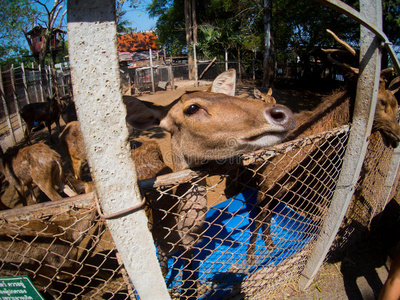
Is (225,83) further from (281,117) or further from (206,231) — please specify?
(206,231)

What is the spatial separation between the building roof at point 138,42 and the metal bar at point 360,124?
45863mm

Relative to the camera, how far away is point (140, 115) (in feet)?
7.55

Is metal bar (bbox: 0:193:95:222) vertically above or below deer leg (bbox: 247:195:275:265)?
above

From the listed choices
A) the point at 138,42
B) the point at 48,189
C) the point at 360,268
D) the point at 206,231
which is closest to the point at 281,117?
the point at 206,231

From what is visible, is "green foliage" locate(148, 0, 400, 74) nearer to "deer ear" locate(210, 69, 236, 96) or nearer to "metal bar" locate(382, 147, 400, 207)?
"metal bar" locate(382, 147, 400, 207)

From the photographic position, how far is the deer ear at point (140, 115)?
84.4 inches

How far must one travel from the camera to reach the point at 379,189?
352cm

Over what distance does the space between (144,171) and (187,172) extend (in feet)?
8.01

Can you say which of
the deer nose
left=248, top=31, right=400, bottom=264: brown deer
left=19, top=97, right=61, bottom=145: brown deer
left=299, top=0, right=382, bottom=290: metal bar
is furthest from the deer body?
left=19, top=97, right=61, bottom=145: brown deer

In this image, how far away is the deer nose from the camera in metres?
1.65

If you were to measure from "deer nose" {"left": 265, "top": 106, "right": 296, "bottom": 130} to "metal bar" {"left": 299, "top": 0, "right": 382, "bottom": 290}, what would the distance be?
0.57m

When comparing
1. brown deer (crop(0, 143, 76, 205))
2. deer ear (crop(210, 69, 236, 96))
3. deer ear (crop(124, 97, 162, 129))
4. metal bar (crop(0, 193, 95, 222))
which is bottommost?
brown deer (crop(0, 143, 76, 205))

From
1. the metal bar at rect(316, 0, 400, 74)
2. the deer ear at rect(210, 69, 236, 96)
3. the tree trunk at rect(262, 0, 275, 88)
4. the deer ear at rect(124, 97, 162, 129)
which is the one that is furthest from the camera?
the tree trunk at rect(262, 0, 275, 88)

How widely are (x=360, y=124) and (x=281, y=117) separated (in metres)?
0.66
